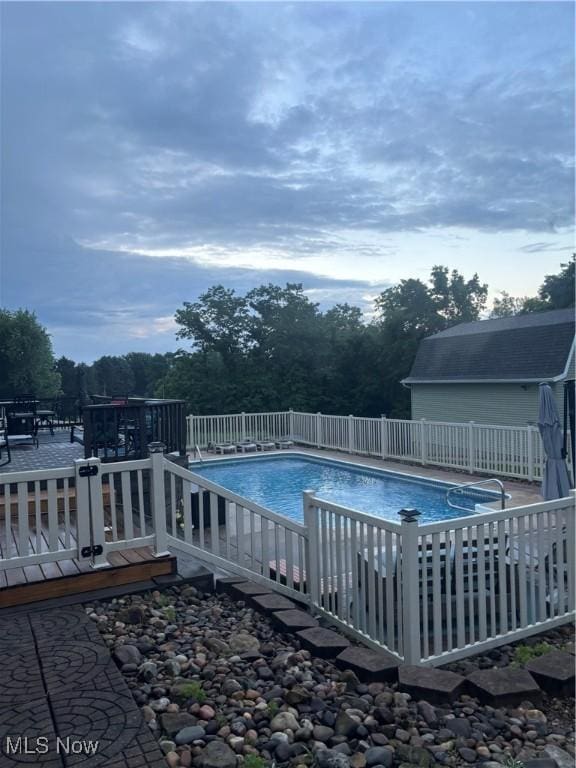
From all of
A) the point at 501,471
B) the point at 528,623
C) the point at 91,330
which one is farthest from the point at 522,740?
the point at 91,330

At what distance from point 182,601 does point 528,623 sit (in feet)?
8.73

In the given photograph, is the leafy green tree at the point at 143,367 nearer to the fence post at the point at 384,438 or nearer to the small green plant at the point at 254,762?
the fence post at the point at 384,438

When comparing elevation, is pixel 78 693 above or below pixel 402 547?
below

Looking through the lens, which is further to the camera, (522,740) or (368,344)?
(368,344)

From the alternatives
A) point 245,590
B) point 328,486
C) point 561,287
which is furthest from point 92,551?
point 561,287

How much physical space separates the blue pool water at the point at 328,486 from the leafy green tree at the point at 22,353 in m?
9.83

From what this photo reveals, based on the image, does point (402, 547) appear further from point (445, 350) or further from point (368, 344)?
point (368, 344)

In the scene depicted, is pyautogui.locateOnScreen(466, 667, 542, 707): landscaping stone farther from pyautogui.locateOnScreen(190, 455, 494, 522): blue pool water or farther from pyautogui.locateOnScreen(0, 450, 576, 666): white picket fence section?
pyautogui.locateOnScreen(190, 455, 494, 522): blue pool water

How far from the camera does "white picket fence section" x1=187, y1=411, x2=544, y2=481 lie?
1045cm

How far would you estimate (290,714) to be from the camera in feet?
8.22

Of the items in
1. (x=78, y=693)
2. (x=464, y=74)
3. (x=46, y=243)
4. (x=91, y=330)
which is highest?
(x=464, y=74)

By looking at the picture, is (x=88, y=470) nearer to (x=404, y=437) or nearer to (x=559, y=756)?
(x=559, y=756)

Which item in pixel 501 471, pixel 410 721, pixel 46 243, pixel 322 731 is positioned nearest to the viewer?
pixel 322 731

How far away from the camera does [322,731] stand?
240 centimetres
